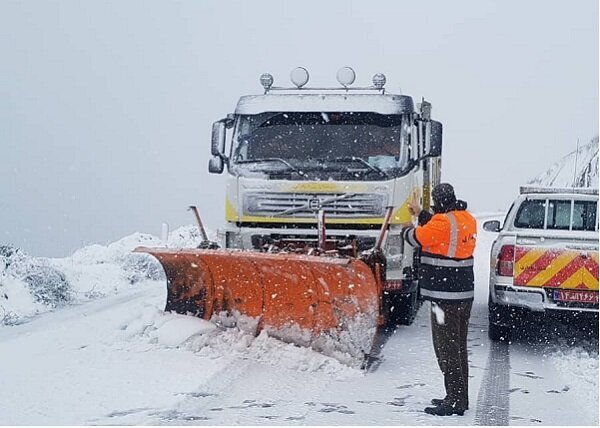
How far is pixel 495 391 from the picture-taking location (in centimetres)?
604

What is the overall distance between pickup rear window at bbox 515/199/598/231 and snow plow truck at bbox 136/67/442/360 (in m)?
1.19

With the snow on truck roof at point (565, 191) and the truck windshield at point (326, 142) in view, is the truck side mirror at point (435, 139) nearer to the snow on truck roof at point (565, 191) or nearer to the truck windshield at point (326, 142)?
the truck windshield at point (326, 142)

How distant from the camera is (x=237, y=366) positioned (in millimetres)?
6496

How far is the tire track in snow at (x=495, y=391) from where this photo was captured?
530 centimetres

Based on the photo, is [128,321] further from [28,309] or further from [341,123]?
[341,123]

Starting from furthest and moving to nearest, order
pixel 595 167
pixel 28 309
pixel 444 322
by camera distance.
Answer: pixel 595 167 → pixel 28 309 → pixel 444 322

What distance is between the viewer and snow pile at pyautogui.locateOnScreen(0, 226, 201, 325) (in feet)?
31.5

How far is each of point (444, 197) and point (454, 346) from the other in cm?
108

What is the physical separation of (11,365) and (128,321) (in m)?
1.69

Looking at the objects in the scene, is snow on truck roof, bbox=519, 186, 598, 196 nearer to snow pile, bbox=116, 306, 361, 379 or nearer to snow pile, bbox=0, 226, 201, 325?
snow pile, bbox=116, 306, 361, 379

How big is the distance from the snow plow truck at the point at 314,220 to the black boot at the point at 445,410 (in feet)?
4.15

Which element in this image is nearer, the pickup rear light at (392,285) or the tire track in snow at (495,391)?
the tire track in snow at (495,391)

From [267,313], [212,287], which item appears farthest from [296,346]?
[212,287]

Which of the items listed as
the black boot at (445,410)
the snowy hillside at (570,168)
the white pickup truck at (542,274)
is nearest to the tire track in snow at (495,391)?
the black boot at (445,410)
